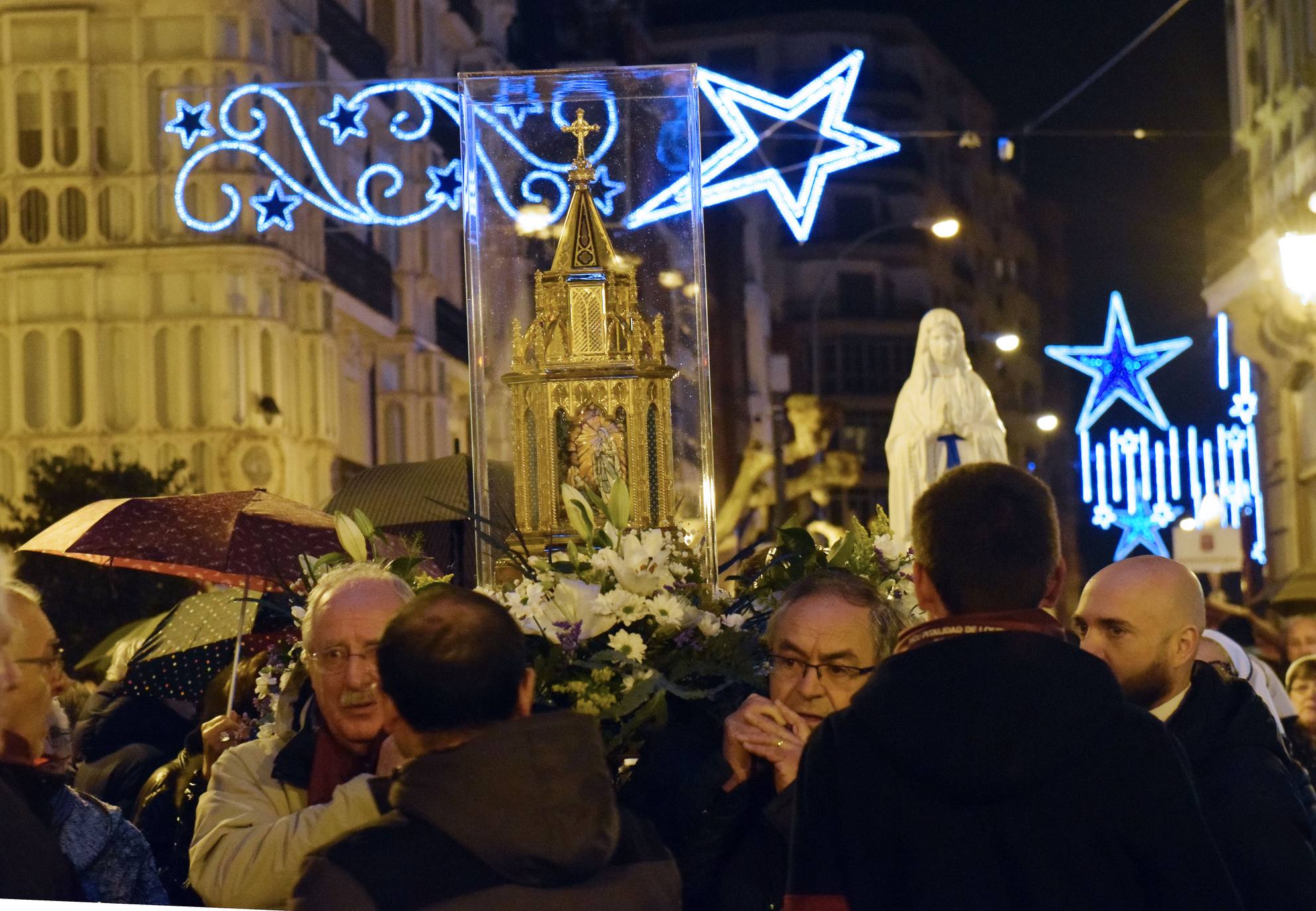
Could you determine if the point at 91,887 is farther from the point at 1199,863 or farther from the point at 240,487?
the point at 240,487

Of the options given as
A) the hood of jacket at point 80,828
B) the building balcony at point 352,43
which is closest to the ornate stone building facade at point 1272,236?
the building balcony at point 352,43

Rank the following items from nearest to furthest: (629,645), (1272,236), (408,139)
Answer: (629,645)
(408,139)
(1272,236)

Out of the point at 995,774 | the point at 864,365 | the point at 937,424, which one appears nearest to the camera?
the point at 995,774

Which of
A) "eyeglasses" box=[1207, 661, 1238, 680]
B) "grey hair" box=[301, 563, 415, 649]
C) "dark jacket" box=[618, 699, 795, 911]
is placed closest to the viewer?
"dark jacket" box=[618, 699, 795, 911]

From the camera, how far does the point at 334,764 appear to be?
4496 mm

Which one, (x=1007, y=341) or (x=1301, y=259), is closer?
(x=1301, y=259)

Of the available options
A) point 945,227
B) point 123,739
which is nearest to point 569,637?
point 123,739

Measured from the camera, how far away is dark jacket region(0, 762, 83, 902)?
3.83 metres

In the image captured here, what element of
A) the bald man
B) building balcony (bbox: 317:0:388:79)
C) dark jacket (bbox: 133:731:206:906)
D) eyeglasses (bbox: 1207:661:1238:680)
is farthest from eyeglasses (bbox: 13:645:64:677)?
building balcony (bbox: 317:0:388:79)

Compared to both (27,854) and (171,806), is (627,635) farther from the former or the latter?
(171,806)

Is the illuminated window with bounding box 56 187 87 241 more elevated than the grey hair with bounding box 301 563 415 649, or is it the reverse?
the illuminated window with bounding box 56 187 87 241

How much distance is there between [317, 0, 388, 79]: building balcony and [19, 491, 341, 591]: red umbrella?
27.1 meters

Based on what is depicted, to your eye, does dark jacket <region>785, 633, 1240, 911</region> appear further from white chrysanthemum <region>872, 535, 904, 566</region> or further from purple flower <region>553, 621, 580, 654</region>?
white chrysanthemum <region>872, 535, 904, 566</region>

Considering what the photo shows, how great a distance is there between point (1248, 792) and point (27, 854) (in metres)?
2.30
